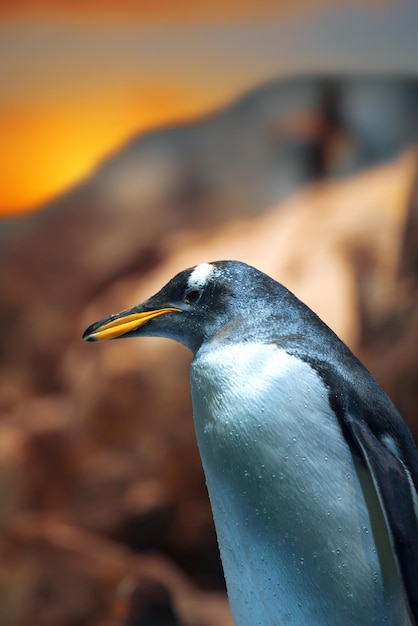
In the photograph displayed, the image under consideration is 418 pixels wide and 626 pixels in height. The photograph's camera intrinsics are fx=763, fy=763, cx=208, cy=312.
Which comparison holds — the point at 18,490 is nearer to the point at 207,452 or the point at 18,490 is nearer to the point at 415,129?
the point at 207,452

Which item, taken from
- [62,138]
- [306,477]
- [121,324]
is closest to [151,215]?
[62,138]

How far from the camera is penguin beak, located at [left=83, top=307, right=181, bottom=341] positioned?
0.81m

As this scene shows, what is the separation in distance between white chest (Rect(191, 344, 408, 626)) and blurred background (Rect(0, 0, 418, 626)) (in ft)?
2.91

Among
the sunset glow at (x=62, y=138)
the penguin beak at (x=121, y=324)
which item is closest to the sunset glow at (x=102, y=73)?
the sunset glow at (x=62, y=138)

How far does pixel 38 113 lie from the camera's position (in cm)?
179

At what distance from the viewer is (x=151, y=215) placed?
5.87 feet

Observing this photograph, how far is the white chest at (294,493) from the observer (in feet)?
2.31

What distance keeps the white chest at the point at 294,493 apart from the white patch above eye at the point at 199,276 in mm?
106

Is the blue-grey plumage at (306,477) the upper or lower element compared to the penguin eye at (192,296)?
lower

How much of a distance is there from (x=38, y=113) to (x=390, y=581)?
1.42m

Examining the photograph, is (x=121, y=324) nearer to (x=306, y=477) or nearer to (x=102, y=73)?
(x=306, y=477)

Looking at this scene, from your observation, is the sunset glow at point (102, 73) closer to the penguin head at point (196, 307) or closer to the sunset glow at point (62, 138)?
the sunset glow at point (62, 138)

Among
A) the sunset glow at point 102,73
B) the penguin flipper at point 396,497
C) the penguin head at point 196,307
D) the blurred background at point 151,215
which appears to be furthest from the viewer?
the sunset glow at point 102,73

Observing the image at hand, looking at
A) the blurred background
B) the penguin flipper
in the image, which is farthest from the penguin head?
the blurred background
